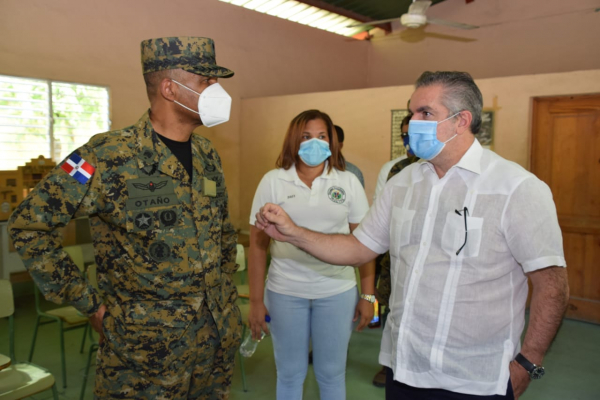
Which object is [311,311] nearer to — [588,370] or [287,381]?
[287,381]

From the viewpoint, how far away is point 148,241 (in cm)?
163

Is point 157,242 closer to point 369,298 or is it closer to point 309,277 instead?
point 309,277

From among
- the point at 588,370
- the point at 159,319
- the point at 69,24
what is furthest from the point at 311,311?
the point at 69,24

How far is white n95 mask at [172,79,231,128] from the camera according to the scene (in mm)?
1762

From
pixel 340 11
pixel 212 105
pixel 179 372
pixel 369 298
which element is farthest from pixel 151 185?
pixel 340 11

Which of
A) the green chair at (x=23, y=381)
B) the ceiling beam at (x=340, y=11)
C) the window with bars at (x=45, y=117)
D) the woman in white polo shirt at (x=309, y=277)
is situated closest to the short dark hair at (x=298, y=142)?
the woman in white polo shirt at (x=309, y=277)

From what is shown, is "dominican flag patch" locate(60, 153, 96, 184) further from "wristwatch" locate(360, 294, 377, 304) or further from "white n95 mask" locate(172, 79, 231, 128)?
"wristwatch" locate(360, 294, 377, 304)

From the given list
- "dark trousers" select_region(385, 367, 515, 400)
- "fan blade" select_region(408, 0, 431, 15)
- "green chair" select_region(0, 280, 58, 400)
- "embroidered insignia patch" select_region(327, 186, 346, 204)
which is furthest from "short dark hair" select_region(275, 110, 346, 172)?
"fan blade" select_region(408, 0, 431, 15)

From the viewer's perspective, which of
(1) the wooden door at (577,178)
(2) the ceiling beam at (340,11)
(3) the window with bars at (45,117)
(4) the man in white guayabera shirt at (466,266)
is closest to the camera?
(4) the man in white guayabera shirt at (466,266)

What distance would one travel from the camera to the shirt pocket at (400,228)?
5.06 ft

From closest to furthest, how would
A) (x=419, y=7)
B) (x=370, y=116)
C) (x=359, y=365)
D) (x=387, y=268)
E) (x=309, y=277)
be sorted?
(x=309, y=277) → (x=387, y=268) → (x=359, y=365) → (x=419, y=7) → (x=370, y=116)

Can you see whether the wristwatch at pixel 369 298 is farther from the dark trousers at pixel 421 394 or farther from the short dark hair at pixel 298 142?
the dark trousers at pixel 421 394

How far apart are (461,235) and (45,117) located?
542cm

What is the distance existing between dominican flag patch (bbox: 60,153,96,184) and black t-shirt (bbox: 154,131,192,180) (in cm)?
28
